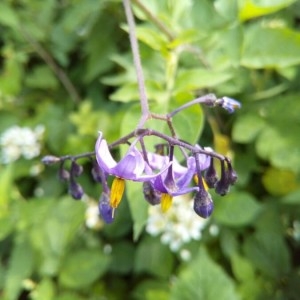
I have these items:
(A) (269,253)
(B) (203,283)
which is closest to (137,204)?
(B) (203,283)

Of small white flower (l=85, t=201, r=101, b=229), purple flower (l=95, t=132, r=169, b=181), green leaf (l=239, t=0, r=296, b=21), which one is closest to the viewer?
purple flower (l=95, t=132, r=169, b=181)

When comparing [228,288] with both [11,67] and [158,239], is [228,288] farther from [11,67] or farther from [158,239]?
[11,67]

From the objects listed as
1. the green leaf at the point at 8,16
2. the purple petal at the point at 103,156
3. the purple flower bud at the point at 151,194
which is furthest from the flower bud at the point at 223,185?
the green leaf at the point at 8,16

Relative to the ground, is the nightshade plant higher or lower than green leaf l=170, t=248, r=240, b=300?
higher

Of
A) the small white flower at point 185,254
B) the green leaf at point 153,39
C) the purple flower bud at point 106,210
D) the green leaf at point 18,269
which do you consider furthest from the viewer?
the small white flower at point 185,254

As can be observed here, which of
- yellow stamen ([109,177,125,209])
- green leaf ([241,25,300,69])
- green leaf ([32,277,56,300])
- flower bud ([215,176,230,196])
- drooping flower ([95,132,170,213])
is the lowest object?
green leaf ([32,277,56,300])

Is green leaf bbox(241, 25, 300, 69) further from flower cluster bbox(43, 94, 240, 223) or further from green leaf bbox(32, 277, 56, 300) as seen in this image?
green leaf bbox(32, 277, 56, 300)

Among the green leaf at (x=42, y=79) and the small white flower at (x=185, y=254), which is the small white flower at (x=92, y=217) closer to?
the small white flower at (x=185, y=254)

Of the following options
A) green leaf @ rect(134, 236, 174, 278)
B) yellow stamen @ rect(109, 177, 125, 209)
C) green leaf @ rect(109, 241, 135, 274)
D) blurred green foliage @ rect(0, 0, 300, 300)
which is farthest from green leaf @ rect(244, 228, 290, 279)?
yellow stamen @ rect(109, 177, 125, 209)
